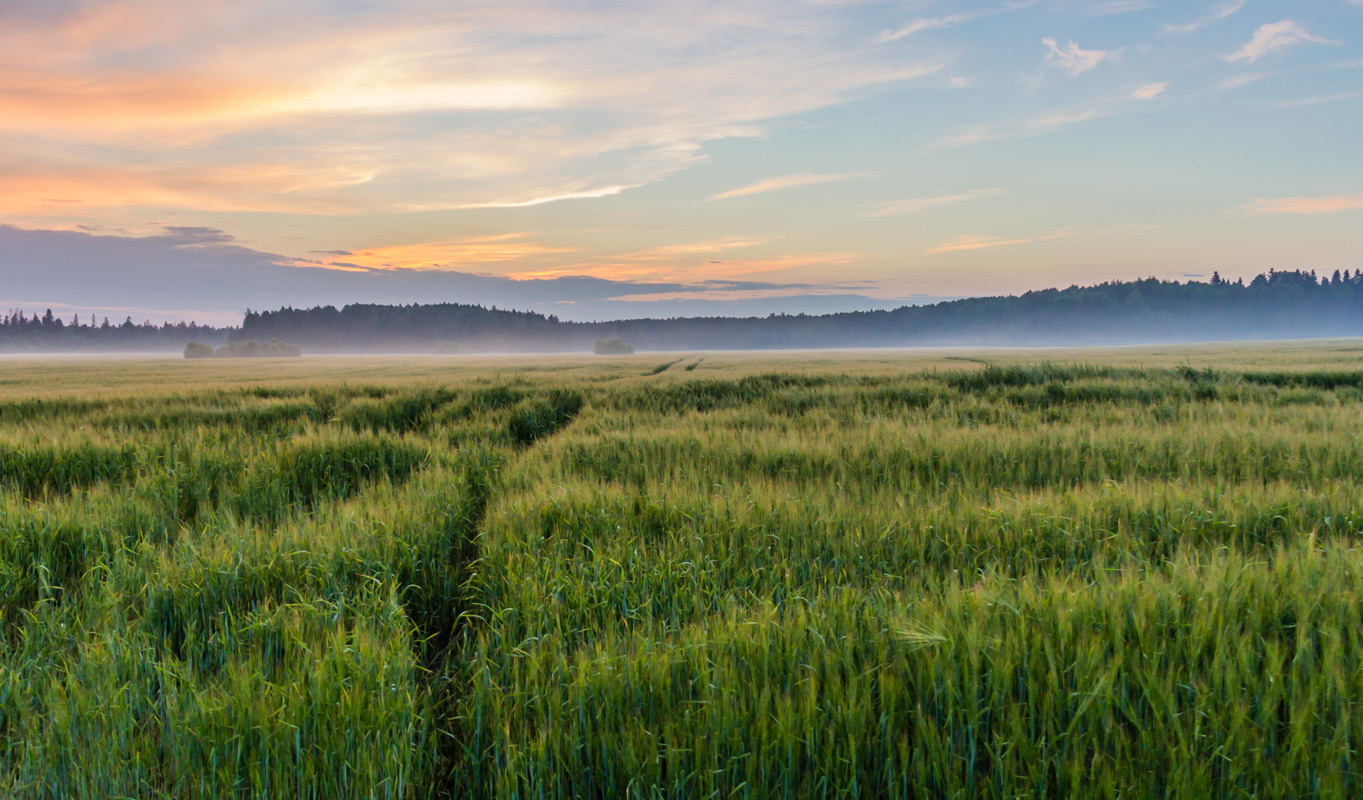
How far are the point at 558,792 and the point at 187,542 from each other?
10.3ft

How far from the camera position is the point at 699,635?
2.27 metres

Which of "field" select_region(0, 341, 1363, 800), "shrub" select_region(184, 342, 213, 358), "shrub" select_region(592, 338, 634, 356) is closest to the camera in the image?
"field" select_region(0, 341, 1363, 800)

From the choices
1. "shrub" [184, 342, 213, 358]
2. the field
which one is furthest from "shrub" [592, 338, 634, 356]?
the field

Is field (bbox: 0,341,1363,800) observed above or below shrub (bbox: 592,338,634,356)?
below

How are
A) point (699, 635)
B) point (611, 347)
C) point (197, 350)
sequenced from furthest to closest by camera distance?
1. point (611, 347)
2. point (197, 350)
3. point (699, 635)

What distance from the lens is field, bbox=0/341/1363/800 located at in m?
1.75

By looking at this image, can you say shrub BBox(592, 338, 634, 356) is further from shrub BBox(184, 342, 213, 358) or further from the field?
the field

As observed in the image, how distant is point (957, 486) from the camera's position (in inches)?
189

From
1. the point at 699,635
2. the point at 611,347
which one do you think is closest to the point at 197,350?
the point at 611,347

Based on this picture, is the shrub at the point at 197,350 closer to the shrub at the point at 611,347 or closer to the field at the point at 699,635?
the shrub at the point at 611,347

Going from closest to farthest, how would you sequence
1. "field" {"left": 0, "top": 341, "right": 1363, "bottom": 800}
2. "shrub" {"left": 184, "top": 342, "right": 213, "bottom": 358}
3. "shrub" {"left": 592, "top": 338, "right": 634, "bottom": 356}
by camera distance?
"field" {"left": 0, "top": 341, "right": 1363, "bottom": 800}
"shrub" {"left": 184, "top": 342, "right": 213, "bottom": 358}
"shrub" {"left": 592, "top": 338, "right": 634, "bottom": 356}

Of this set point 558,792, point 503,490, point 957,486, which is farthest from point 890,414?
point 558,792

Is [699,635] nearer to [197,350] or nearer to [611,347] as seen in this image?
[611,347]

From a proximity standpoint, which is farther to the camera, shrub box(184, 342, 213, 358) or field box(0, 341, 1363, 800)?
shrub box(184, 342, 213, 358)
